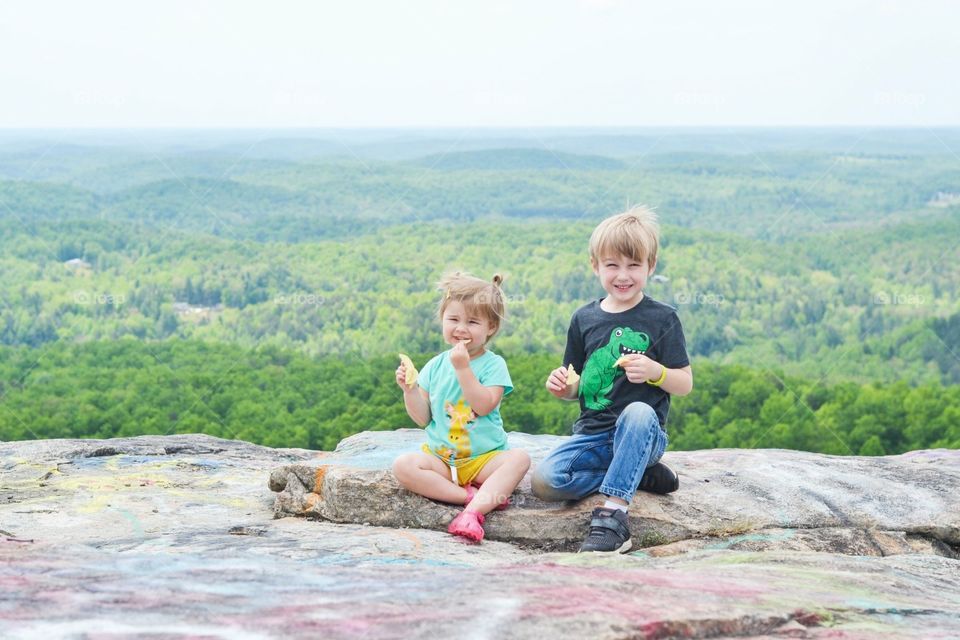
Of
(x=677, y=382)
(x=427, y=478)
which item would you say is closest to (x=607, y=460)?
(x=677, y=382)

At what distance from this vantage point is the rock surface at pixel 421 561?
11.6 feet

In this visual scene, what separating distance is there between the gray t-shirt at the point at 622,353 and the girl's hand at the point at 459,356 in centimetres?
67

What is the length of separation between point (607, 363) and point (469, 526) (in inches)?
47.9

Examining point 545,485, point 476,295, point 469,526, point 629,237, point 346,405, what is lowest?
point 346,405

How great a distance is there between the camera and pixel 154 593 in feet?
12.3

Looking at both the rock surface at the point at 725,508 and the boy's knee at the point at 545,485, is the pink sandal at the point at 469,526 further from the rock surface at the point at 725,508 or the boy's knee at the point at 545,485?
the boy's knee at the point at 545,485

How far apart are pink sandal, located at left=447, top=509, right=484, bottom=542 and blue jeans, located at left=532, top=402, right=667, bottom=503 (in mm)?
478

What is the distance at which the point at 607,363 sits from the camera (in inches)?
236

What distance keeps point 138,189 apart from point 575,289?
121ft

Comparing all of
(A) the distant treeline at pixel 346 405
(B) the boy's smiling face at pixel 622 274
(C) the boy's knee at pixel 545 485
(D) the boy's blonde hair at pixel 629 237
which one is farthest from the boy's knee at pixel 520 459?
(A) the distant treeline at pixel 346 405

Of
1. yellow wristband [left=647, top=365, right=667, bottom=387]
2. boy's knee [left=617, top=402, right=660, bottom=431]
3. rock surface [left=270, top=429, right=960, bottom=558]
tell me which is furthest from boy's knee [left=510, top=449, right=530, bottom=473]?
yellow wristband [left=647, top=365, right=667, bottom=387]

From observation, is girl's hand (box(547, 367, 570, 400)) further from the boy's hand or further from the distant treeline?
the distant treeline

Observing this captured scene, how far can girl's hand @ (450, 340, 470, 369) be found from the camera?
18.8ft

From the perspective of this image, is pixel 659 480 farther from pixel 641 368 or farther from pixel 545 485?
pixel 641 368
